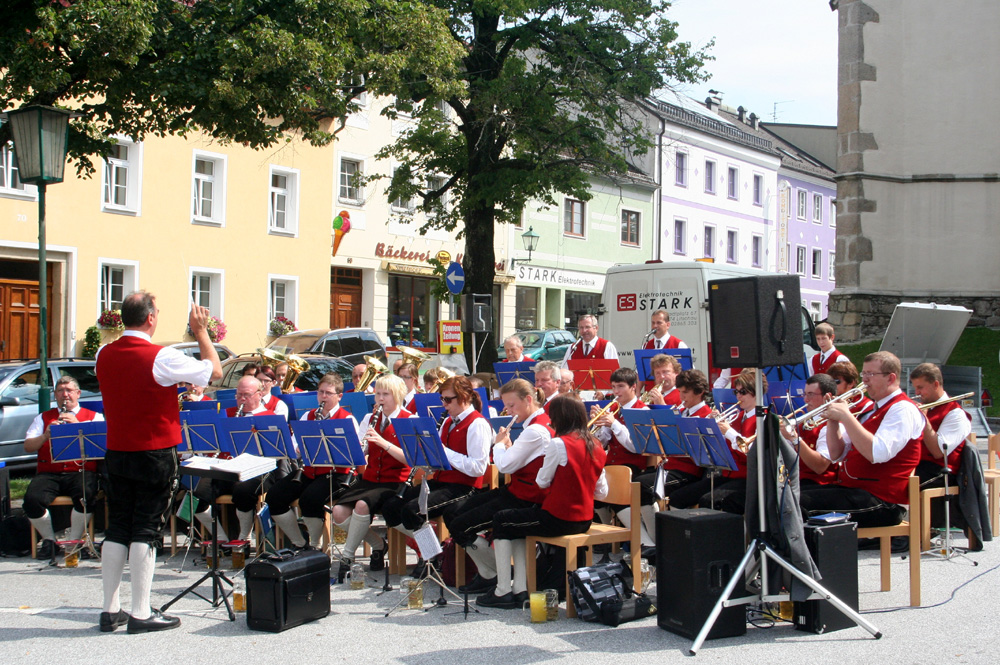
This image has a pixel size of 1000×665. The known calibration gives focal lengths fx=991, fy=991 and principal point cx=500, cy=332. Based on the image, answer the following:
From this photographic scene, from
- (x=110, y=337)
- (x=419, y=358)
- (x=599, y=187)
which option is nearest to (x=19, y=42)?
(x=419, y=358)

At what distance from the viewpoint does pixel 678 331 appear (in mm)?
14469

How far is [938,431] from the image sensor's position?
7715 millimetres

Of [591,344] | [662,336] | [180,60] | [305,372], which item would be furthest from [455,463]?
[305,372]

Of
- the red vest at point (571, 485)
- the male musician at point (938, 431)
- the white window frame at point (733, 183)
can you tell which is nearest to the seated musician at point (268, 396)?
the red vest at point (571, 485)

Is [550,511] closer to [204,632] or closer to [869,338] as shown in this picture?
[204,632]

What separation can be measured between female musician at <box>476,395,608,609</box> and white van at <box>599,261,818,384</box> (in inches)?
285

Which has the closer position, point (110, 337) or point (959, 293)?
point (110, 337)

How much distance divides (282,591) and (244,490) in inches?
86.0

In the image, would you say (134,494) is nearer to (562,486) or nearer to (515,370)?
(562,486)

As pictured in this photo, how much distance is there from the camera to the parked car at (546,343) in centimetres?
2933

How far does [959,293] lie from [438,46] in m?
16.6

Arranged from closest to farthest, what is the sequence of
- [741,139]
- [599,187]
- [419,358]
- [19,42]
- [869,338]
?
[19,42] < [419,358] < [869,338] < [599,187] < [741,139]

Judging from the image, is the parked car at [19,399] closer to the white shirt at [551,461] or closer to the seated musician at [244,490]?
the seated musician at [244,490]

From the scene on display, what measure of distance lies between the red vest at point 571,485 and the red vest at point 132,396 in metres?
2.49
